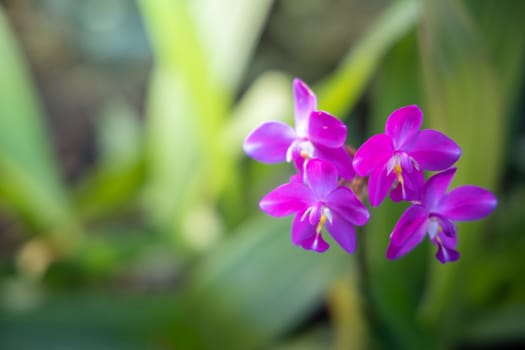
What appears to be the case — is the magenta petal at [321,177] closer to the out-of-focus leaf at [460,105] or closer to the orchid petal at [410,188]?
the orchid petal at [410,188]

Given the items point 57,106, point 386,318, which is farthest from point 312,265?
point 57,106

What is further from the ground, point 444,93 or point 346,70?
point 346,70

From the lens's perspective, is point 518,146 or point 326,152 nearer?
point 326,152

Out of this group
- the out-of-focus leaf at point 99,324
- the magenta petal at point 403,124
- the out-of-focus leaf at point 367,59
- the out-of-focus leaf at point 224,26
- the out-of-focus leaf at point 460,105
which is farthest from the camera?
the out-of-focus leaf at point 224,26

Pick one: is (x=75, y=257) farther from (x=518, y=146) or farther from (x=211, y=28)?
(x=518, y=146)

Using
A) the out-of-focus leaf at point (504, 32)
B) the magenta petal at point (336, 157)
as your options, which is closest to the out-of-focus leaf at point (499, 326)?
the out-of-focus leaf at point (504, 32)

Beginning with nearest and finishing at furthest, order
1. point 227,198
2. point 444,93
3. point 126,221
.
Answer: point 444,93 → point 227,198 → point 126,221
